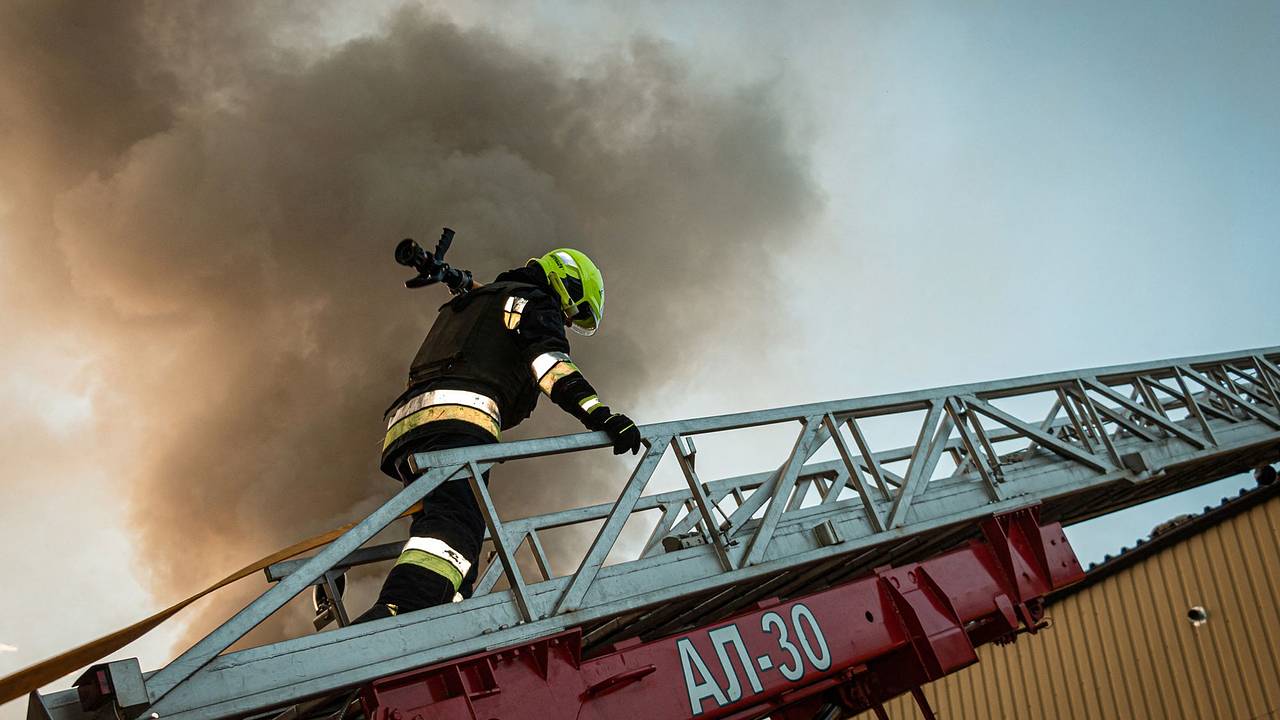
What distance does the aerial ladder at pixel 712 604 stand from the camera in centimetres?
277

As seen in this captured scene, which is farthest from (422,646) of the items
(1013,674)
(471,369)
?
(1013,674)

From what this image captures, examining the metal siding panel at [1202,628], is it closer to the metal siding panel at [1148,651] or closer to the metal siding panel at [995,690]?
the metal siding panel at [1148,651]

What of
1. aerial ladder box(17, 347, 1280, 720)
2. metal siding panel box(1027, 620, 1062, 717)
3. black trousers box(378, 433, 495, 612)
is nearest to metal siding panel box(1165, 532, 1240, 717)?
metal siding panel box(1027, 620, 1062, 717)

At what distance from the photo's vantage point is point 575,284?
5.10 m

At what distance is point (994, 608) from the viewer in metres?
4.45

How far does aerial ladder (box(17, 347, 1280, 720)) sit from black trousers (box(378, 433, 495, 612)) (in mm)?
296

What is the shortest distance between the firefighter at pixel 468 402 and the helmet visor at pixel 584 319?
1.44ft

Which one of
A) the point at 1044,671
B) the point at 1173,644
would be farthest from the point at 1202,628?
the point at 1044,671

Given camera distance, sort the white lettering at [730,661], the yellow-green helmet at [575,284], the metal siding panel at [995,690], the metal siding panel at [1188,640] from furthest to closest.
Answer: the metal siding panel at [995,690] < the metal siding panel at [1188,640] < the yellow-green helmet at [575,284] < the white lettering at [730,661]

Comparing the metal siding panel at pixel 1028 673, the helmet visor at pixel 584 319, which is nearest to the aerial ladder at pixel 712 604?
the helmet visor at pixel 584 319

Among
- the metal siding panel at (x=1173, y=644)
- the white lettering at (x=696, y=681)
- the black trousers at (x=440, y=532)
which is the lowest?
the metal siding panel at (x=1173, y=644)

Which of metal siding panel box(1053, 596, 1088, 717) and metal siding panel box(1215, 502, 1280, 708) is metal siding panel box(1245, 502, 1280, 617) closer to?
metal siding panel box(1215, 502, 1280, 708)

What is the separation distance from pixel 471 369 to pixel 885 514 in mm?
2074

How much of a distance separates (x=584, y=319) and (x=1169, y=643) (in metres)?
7.85
